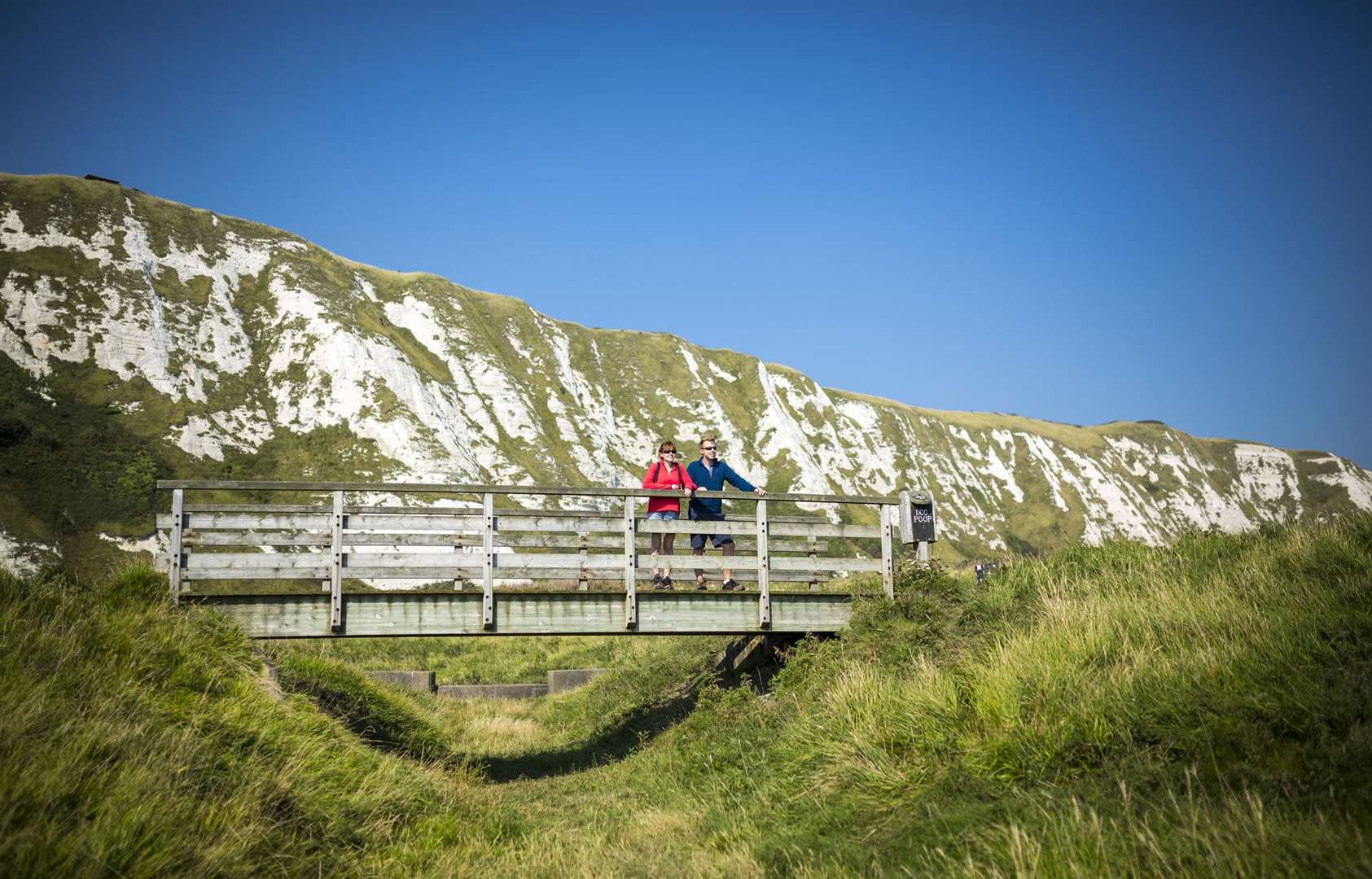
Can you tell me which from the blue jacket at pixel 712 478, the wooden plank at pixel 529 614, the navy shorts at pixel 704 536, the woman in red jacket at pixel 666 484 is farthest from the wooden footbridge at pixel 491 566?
the blue jacket at pixel 712 478

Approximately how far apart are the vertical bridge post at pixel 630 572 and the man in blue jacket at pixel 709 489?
123 cm

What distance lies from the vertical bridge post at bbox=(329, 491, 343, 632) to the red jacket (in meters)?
4.54

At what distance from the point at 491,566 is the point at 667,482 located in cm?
335

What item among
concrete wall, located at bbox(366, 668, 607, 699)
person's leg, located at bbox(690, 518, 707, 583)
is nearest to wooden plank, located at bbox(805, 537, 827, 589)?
person's leg, located at bbox(690, 518, 707, 583)

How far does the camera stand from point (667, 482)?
545 inches

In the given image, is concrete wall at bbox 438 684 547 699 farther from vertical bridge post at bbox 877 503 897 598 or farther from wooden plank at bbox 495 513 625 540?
vertical bridge post at bbox 877 503 897 598

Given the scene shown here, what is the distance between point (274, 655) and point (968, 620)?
884 cm

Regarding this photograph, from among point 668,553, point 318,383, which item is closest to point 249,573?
point 668,553

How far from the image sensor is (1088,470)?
461ft

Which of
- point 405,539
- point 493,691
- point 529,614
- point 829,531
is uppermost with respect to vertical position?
point 829,531

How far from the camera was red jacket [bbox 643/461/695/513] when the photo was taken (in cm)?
1384

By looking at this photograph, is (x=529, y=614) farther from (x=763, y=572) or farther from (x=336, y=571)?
(x=763, y=572)

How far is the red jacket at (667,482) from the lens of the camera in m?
13.8

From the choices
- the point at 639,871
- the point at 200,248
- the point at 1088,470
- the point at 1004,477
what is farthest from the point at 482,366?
the point at 1088,470
